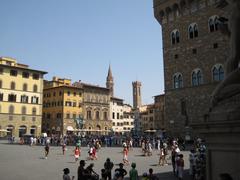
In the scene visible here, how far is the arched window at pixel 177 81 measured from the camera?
99.8ft

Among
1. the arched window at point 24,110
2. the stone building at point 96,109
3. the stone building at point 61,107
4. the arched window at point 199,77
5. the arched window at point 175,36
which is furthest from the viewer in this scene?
the stone building at point 96,109

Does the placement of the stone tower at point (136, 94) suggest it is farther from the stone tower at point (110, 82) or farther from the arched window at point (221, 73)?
the arched window at point (221, 73)

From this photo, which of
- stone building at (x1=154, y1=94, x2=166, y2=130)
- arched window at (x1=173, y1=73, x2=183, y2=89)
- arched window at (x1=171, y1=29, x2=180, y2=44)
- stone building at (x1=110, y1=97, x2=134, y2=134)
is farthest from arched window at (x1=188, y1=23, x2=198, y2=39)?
stone building at (x1=110, y1=97, x2=134, y2=134)

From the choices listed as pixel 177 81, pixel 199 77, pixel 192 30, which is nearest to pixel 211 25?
pixel 192 30

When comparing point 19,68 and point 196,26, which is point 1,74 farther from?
point 196,26

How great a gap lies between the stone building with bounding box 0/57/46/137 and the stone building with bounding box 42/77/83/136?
6.04 metres

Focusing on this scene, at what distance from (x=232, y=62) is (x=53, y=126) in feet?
190

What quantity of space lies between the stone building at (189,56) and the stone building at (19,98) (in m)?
29.4

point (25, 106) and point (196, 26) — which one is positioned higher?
point (196, 26)

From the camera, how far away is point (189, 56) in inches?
1177

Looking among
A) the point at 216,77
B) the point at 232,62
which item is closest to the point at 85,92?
the point at 216,77

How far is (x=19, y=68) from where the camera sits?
5162cm

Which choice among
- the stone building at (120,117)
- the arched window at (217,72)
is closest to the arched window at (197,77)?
the arched window at (217,72)

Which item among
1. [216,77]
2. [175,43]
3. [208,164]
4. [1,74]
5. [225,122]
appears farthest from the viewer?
[1,74]
